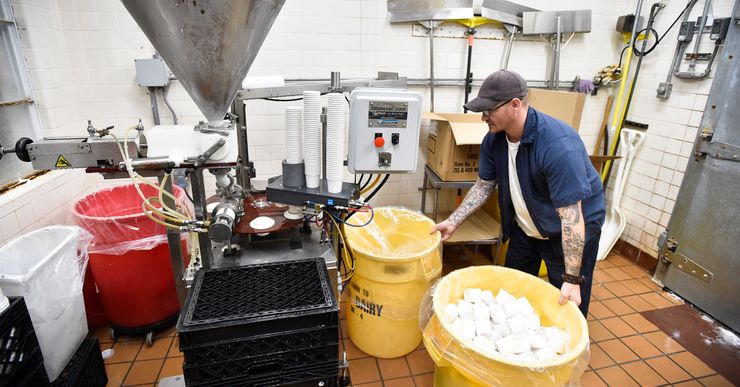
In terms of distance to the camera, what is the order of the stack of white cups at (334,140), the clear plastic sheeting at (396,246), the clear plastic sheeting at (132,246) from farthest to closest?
the clear plastic sheeting at (132,246), the clear plastic sheeting at (396,246), the stack of white cups at (334,140)

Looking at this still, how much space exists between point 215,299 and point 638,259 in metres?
3.06

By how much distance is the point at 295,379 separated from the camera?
1193 mm

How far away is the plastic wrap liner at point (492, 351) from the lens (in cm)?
117

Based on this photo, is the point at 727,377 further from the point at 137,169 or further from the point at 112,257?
the point at 112,257

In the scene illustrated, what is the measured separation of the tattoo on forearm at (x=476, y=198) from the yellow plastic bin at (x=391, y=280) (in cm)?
15

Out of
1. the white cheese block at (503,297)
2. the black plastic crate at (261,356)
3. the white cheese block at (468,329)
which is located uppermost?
the black plastic crate at (261,356)

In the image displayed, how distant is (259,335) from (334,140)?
26.6 inches

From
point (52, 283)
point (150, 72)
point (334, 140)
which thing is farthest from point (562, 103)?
point (52, 283)

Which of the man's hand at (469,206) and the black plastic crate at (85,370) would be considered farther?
the man's hand at (469,206)

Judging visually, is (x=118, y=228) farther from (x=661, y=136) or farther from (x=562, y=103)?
(x=661, y=136)

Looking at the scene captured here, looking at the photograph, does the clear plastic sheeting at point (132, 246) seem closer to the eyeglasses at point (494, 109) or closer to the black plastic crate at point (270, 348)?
the black plastic crate at point (270, 348)

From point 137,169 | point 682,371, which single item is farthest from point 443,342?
point 682,371

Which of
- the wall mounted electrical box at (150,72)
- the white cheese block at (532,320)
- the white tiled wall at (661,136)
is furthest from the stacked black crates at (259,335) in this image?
the white tiled wall at (661,136)

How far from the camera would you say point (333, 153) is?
1312 mm
